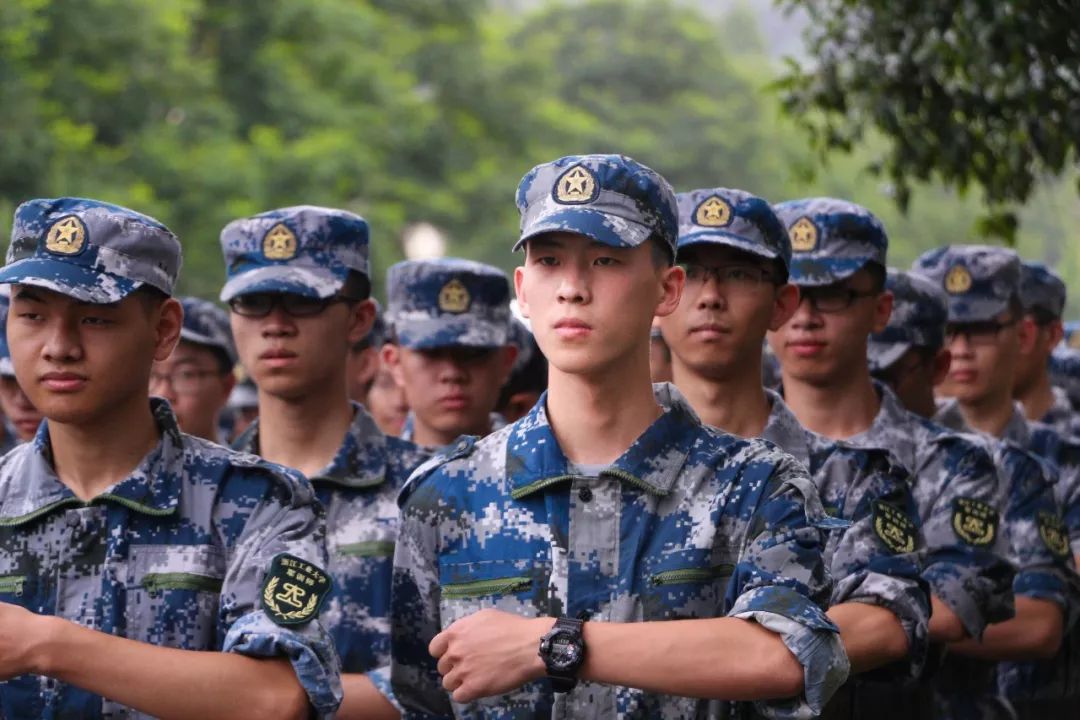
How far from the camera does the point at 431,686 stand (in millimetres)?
4730

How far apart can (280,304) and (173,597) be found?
228cm

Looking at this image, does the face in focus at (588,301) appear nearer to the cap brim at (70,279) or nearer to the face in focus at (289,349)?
the cap brim at (70,279)

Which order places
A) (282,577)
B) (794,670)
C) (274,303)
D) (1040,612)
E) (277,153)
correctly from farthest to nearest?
1. (277,153)
2. (1040,612)
3. (274,303)
4. (282,577)
5. (794,670)

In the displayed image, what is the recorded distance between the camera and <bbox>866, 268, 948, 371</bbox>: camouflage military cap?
7973 mm

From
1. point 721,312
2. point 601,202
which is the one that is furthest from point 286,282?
point 601,202

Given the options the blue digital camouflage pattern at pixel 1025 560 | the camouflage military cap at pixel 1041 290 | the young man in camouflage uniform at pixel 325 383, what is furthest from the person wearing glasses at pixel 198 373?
the camouflage military cap at pixel 1041 290

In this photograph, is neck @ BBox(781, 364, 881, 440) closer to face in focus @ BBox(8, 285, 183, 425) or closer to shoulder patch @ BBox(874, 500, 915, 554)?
shoulder patch @ BBox(874, 500, 915, 554)

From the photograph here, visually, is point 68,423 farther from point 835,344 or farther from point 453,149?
point 453,149

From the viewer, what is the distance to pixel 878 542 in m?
5.82

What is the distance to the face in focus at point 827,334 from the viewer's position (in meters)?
6.80

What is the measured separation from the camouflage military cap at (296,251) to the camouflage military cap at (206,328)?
223 cm

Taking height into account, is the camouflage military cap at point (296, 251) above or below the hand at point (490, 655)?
above

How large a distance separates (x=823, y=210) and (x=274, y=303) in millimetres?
1970

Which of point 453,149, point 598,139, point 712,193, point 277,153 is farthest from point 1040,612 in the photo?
point 598,139
